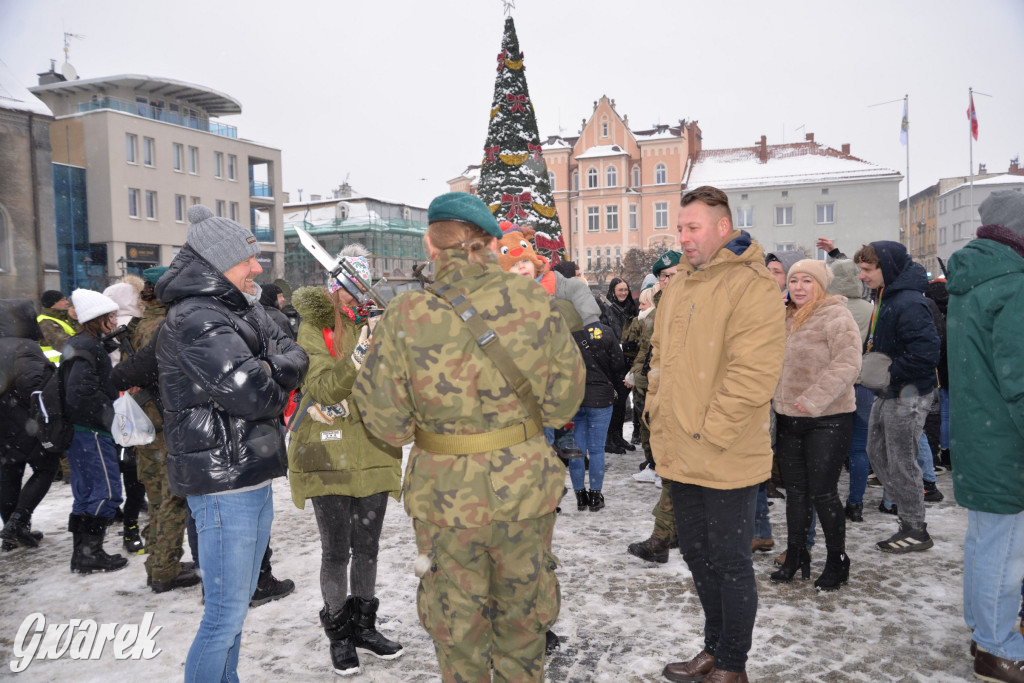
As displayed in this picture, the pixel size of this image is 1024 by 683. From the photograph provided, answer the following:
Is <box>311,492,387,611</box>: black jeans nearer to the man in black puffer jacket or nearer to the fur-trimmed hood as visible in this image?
the man in black puffer jacket

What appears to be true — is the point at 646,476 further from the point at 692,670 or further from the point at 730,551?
the point at 730,551

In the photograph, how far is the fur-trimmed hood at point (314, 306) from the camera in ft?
10.5

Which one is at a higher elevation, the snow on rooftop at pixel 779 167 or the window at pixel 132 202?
the snow on rooftop at pixel 779 167

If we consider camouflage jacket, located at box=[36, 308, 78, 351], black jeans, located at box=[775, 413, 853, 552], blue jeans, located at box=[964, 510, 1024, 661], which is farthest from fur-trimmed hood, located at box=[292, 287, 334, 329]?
camouflage jacket, located at box=[36, 308, 78, 351]

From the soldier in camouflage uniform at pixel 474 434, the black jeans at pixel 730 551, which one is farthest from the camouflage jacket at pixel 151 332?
the black jeans at pixel 730 551

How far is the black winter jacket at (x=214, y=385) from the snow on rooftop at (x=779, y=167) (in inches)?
1882

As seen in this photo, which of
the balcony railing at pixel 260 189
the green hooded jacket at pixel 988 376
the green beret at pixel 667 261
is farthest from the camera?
the balcony railing at pixel 260 189

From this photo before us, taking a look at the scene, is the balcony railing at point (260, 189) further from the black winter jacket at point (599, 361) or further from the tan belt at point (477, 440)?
the tan belt at point (477, 440)

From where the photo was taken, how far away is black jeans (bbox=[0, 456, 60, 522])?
5422mm

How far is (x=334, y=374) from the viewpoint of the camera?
2.96m

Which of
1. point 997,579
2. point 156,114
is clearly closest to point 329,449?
point 997,579

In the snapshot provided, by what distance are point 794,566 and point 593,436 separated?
2.08m

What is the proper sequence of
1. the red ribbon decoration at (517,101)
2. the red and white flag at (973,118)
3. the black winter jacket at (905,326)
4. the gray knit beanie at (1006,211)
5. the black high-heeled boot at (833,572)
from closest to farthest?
the gray knit beanie at (1006,211) < the black high-heeled boot at (833,572) < the black winter jacket at (905,326) < the red ribbon decoration at (517,101) < the red and white flag at (973,118)

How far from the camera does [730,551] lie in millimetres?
3062
